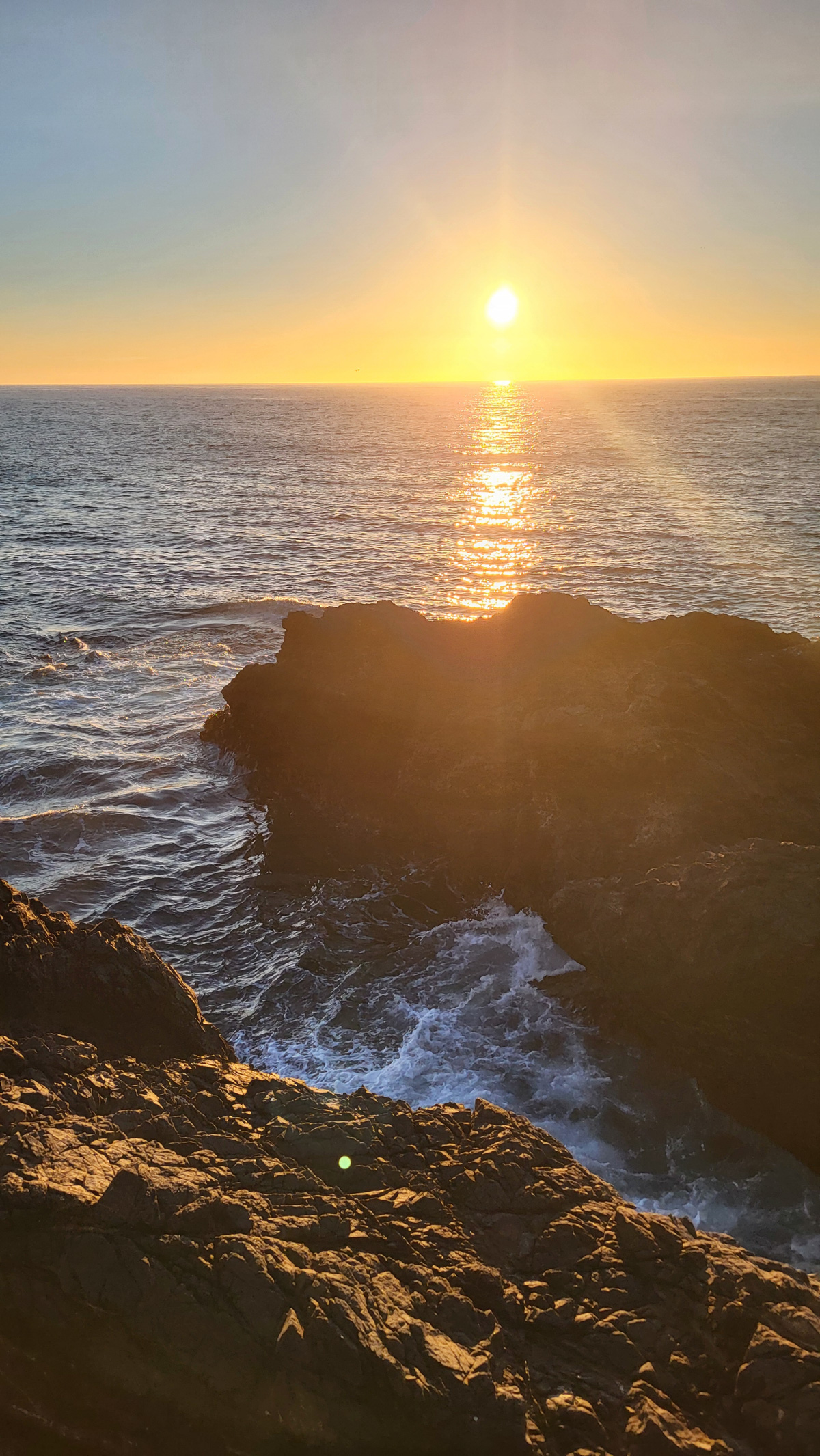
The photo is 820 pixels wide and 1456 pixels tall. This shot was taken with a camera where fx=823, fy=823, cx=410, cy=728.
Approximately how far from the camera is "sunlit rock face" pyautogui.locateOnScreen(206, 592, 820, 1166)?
9.05 meters

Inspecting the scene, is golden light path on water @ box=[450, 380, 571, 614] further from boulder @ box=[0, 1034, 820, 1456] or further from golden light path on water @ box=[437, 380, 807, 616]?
boulder @ box=[0, 1034, 820, 1456]

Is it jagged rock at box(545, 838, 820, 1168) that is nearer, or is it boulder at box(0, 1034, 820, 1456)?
boulder at box(0, 1034, 820, 1456)

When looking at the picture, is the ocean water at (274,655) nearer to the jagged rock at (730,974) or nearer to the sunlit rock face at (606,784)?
the jagged rock at (730,974)

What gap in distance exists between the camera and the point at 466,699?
1480 centimetres

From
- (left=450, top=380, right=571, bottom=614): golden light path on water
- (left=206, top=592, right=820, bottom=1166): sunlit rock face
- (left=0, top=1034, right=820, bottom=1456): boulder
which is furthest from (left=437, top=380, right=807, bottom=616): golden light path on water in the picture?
(left=0, top=1034, right=820, bottom=1456): boulder

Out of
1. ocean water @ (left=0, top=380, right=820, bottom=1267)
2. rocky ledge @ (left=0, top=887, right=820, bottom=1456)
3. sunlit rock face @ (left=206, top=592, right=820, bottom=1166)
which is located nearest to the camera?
rocky ledge @ (left=0, top=887, right=820, bottom=1456)

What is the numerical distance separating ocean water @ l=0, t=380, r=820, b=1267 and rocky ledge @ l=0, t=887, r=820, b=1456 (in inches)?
115

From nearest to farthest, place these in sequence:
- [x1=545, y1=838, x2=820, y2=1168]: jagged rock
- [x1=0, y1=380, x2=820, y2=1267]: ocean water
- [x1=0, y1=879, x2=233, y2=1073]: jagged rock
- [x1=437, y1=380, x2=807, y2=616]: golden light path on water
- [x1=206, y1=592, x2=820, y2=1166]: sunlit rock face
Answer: [x1=0, y1=879, x2=233, y2=1073]: jagged rock
[x1=545, y1=838, x2=820, y2=1168]: jagged rock
[x1=206, y1=592, x2=820, y2=1166]: sunlit rock face
[x1=0, y1=380, x2=820, y2=1267]: ocean water
[x1=437, y1=380, x2=807, y2=616]: golden light path on water

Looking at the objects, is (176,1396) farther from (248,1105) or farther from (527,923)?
(527,923)

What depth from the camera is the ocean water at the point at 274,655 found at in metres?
9.58

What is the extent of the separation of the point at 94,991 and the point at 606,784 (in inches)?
307

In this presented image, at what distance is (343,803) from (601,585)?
20.9 m

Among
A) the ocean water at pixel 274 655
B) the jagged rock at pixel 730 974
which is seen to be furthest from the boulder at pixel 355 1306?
the ocean water at pixel 274 655

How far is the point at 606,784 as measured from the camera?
1268cm
